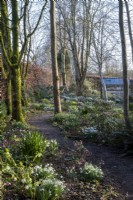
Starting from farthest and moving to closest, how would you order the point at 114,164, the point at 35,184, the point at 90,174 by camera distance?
the point at 114,164 → the point at 90,174 → the point at 35,184

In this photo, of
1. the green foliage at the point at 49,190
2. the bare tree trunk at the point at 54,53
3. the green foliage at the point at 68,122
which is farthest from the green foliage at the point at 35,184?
the bare tree trunk at the point at 54,53

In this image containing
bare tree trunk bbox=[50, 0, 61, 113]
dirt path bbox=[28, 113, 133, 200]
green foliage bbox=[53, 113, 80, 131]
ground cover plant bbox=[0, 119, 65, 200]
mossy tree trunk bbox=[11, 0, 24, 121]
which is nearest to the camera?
ground cover plant bbox=[0, 119, 65, 200]

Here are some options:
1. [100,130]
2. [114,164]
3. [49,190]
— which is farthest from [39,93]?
[49,190]

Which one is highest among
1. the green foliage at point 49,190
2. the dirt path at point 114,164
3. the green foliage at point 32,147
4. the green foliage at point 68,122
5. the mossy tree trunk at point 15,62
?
the mossy tree trunk at point 15,62

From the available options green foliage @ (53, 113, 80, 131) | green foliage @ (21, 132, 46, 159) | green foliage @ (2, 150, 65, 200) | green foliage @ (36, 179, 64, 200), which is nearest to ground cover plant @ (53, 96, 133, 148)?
green foliage @ (53, 113, 80, 131)

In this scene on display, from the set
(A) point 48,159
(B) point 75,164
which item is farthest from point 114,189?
(A) point 48,159

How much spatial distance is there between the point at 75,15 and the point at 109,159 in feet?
73.6

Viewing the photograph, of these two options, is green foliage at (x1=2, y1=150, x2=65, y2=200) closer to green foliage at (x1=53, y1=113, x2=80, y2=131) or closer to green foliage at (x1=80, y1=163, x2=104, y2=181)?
green foliage at (x1=80, y1=163, x2=104, y2=181)

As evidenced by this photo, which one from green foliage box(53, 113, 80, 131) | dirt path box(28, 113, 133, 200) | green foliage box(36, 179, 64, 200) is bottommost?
dirt path box(28, 113, 133, 200)

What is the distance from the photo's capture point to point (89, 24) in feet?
94.5

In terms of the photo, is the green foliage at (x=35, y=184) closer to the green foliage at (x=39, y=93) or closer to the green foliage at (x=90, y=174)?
the green foliage at (x=90, y=174)

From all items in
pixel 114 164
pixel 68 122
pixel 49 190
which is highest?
pixel 49 190

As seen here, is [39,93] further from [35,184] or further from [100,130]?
[35,184]

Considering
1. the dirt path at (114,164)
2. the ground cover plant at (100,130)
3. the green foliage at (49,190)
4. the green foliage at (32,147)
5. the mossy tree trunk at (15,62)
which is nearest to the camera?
the green foliage at (49,190)
